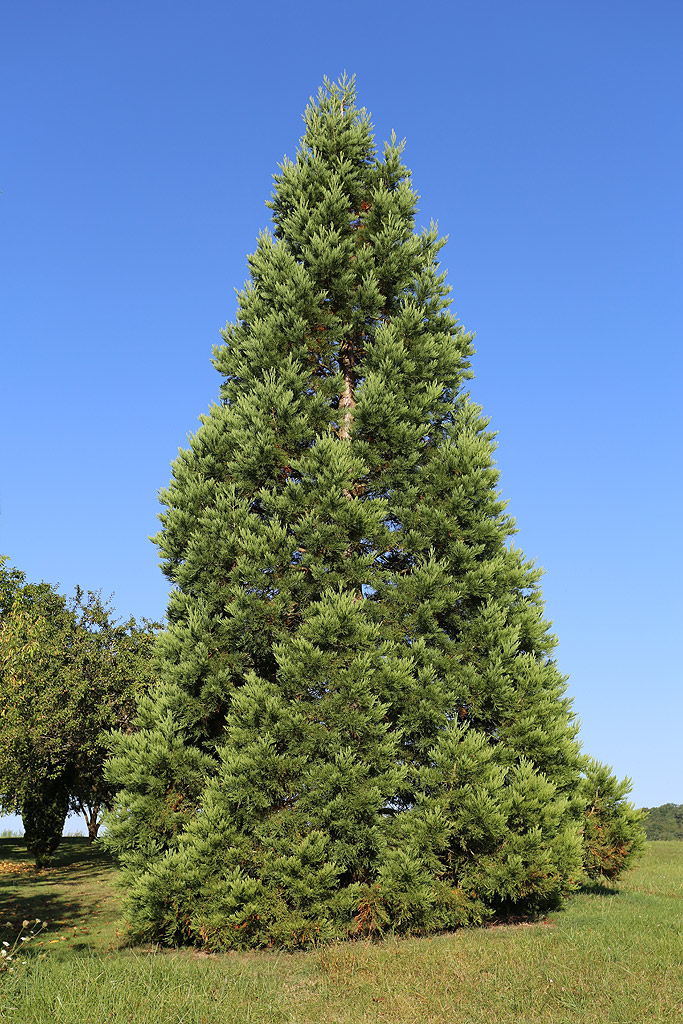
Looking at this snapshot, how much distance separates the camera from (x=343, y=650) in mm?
13703

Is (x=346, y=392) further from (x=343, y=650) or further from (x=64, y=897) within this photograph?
(x=64, y=897)

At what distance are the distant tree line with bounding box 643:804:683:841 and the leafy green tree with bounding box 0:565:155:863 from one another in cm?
3801

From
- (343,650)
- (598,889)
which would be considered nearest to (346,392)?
(343,650)

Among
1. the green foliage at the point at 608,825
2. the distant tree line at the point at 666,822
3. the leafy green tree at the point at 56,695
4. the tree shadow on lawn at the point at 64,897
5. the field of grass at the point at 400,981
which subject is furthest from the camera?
the distant tree line at the point at 666,822

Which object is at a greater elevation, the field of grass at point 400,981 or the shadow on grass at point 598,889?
the field of grass at point 400,981

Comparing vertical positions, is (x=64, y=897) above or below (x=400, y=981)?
below

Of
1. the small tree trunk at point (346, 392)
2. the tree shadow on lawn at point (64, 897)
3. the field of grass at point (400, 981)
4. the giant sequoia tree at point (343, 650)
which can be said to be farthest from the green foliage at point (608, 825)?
the tree shadow on lawn at point (64, 897)

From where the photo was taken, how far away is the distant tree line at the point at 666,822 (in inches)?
1949

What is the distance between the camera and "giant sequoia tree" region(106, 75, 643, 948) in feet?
41.4

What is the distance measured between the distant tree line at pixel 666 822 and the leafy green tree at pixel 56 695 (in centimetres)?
3801

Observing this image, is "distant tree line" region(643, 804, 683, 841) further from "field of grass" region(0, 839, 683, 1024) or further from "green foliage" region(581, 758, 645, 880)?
"field of grass" region(0, 839, 683, 1024)

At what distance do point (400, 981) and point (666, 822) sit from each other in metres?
53.3

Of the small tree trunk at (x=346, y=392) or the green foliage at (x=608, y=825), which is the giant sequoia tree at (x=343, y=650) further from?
the green foliage at (x=608, y=825)

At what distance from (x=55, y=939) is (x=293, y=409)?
11.6 metres
